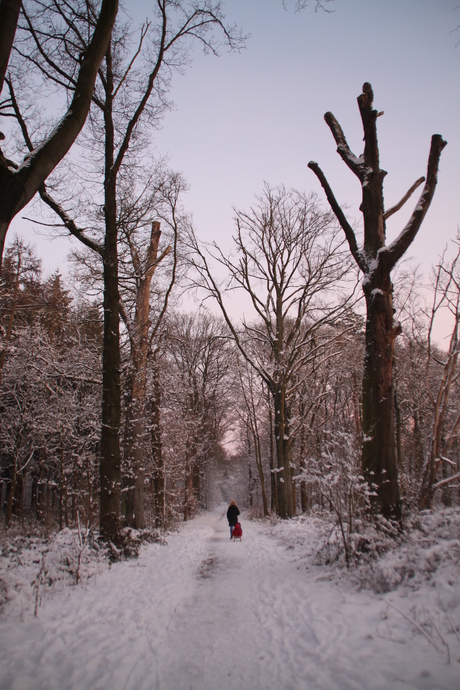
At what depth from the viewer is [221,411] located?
1167 inches

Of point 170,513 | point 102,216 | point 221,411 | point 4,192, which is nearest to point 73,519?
point 170,513

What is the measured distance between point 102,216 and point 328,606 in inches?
360

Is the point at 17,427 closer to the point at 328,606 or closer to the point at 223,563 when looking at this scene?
the point at 223,563

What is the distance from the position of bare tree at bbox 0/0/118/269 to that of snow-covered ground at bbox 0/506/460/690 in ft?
12.4

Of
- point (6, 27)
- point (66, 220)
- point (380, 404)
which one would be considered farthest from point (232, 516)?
point (6, 27)

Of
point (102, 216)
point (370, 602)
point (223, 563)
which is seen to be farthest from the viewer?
point (102, 216)

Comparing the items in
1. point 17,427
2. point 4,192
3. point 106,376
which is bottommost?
point 17,427

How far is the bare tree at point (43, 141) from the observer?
329 cm

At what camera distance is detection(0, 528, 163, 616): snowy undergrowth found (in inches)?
173

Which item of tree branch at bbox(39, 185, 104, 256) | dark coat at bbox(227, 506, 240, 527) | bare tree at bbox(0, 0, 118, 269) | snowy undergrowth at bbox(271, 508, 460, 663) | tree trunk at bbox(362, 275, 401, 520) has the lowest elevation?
dark coat at bbox(227, 506, 240, 527)

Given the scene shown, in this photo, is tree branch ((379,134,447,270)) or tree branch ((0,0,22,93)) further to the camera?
tree branch ((379,134,447,270))

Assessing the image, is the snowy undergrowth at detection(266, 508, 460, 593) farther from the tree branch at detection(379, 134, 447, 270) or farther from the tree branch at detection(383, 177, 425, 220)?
the tree branch at detection(383, 177, 425, 220)

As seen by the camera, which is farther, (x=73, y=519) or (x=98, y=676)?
(x=73, y=519)

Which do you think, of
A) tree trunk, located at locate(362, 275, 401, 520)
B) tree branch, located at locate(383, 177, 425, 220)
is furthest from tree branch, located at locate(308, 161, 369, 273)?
tree branch, located at locate(383, 177, 425, 220)
